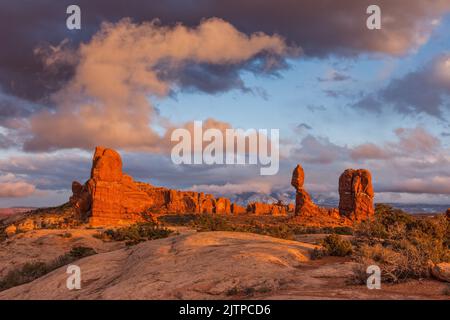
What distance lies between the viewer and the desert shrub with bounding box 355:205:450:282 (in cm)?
1048

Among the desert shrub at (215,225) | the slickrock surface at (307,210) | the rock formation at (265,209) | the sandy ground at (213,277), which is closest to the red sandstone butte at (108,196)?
the desert shrub at (215,225)

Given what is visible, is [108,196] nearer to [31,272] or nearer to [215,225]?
[215,225]

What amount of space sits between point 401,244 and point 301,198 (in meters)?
75.6

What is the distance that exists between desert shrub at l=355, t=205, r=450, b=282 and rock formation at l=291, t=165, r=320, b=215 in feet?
193

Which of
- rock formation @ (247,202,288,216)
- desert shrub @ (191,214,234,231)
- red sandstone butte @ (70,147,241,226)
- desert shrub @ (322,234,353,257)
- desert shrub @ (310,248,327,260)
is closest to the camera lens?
desert shrub @ (310,248,327,260)

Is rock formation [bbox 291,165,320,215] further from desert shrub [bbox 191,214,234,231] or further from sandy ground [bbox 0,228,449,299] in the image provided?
sandy ground [bbox 0,228,449,299]

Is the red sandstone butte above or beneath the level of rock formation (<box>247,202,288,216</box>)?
above

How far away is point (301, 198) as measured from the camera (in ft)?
291

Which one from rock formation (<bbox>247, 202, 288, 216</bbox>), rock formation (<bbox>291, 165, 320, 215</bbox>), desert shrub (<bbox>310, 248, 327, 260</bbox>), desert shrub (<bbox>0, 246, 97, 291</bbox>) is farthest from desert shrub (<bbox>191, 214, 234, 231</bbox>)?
rock formation (<bbox>247, 202, 288, 216</bbox>)

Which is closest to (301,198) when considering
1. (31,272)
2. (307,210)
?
(307,210)
